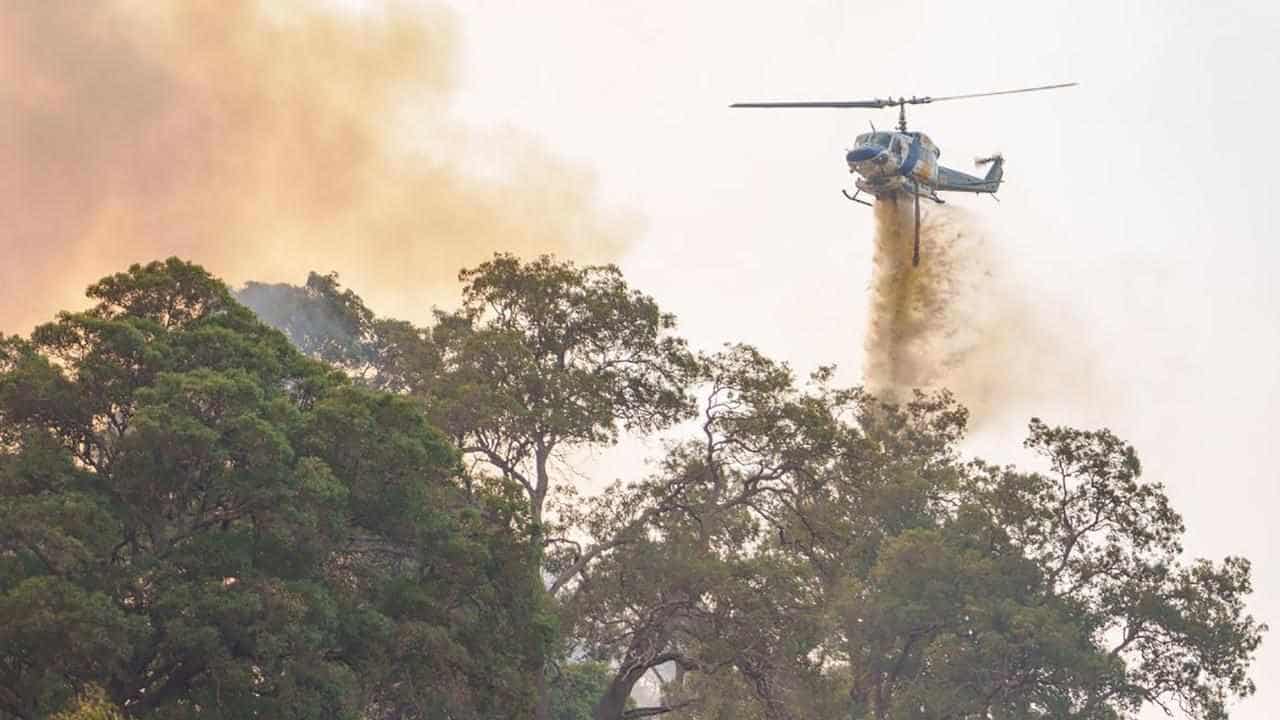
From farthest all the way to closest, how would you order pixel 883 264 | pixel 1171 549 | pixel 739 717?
pixel 883 264
pixel 1171 549
pixel 739 717

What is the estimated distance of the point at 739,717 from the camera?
5919 centimetres

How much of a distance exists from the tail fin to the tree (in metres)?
71.1

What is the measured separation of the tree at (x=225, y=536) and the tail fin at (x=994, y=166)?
7110 centimetres

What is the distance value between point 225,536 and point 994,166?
7906 centimetres

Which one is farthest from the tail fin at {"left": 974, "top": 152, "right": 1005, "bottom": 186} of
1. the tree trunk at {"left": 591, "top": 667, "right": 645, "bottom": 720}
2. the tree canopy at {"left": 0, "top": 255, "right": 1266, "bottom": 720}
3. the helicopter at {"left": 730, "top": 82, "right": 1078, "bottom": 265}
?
the tree trunk at {"left": 591, "top": 667, "right": 645, "bottom": 720}

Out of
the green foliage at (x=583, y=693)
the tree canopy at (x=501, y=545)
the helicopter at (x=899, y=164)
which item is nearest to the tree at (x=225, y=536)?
the tree canopy at (x=501, y=545)

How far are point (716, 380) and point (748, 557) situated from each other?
5320 millimetres

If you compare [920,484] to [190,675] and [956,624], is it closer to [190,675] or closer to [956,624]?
[956,624]

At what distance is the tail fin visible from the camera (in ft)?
360

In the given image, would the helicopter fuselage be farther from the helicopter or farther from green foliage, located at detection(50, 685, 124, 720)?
green foliage, located at detection(50, 685, 124, 720)

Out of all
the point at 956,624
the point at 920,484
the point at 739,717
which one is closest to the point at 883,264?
the point at 920,484

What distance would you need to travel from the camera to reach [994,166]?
110188 millimetres

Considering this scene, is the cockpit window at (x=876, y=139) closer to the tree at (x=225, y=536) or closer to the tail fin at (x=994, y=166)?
the tail fin at (x=994, y=166)

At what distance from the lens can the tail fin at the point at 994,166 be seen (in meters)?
110
